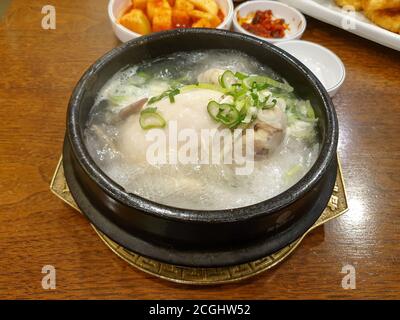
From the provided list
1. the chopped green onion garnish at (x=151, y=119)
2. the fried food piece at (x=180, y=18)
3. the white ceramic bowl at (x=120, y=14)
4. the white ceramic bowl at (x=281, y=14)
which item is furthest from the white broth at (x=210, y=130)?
the white ceramic bowl at (x=281, y=14)

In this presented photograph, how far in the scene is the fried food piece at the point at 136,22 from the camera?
2.26 m

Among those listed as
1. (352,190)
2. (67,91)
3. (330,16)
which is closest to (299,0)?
(330,16)

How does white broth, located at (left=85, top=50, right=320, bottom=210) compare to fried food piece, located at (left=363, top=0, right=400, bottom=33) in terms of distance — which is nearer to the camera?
white broth, located at (left=85, top=50, right=320, bottom=210)

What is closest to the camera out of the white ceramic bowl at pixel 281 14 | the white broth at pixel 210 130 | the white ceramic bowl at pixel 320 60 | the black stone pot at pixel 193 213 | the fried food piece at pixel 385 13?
the black stone pot at pixel 193 213

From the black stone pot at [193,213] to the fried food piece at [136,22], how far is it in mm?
742

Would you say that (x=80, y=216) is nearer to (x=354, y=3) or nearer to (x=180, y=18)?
(x=180, y=18)

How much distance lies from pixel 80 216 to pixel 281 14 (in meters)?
1.78

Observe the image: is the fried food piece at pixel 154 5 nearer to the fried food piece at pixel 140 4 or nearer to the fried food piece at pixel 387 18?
the fried food piece at pixel 140 4

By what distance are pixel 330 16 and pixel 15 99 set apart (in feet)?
5.80

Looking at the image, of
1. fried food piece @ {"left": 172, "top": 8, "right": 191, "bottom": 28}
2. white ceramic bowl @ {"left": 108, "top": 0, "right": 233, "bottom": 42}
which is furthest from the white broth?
fried food piece @ {"left": 172, "top": 8, "right": 191, "bottom": 28}

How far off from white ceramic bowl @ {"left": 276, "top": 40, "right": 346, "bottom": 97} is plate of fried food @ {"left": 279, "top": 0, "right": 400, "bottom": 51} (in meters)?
0.21

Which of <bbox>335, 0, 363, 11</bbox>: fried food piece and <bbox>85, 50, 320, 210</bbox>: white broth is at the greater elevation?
<bbox>335, 0, 363, 11</bbox>: fried food piece

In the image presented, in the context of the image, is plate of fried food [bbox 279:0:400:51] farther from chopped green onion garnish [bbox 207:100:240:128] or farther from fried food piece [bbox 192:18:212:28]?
chopped green onion garnish [bbox 207:100:240:128]

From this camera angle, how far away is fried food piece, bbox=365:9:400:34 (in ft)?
7.65
